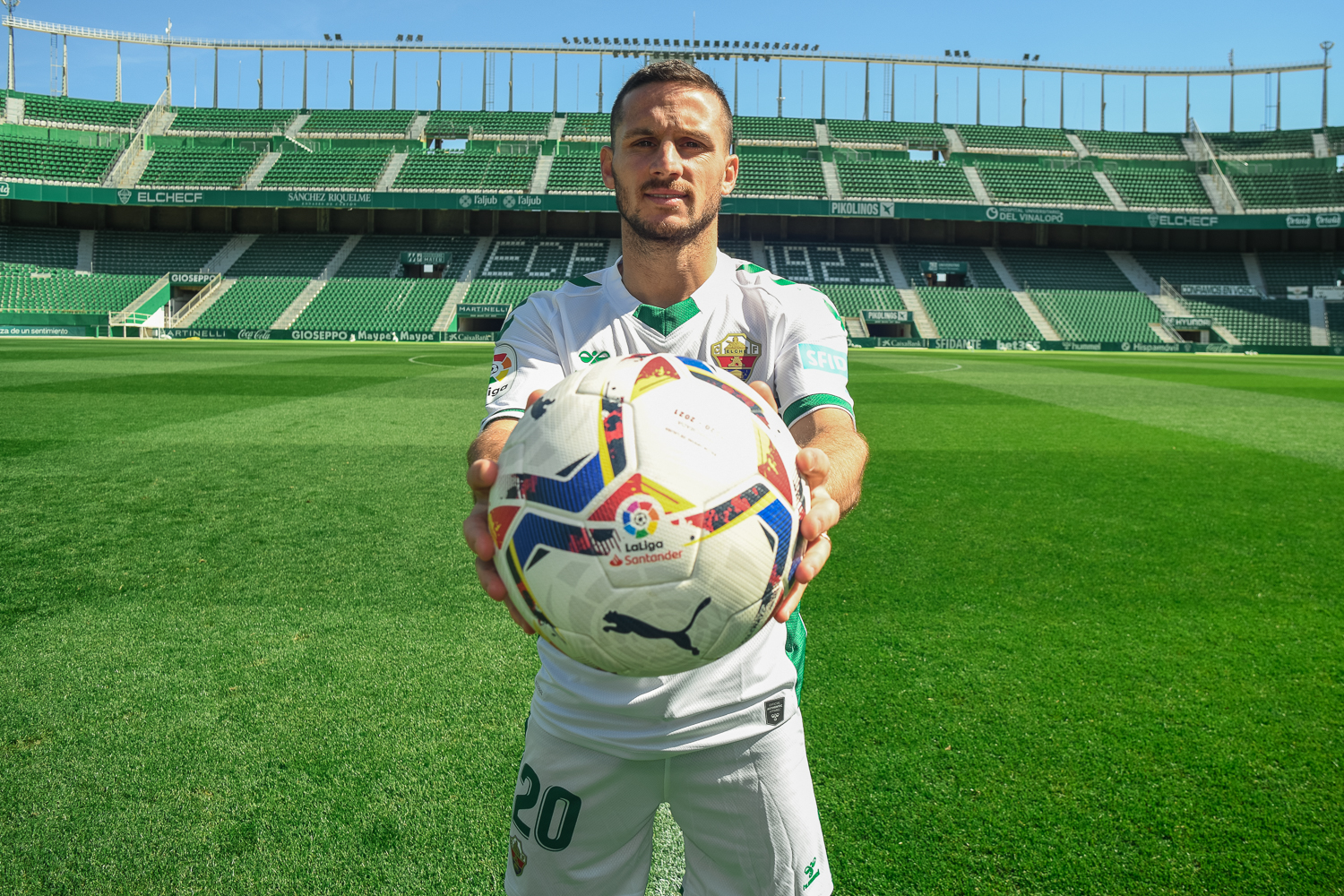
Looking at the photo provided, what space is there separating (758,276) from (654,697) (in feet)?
3.32

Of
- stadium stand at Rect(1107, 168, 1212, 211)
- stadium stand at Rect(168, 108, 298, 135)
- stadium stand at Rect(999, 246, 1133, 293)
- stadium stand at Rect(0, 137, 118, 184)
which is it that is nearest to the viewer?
stadium stand at Rect(0, 137, 118, 184)

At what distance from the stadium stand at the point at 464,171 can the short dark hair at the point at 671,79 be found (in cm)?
3951

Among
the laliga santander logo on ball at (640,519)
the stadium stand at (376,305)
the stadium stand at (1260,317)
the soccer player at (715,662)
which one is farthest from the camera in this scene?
the stadium stand at (1260,317)

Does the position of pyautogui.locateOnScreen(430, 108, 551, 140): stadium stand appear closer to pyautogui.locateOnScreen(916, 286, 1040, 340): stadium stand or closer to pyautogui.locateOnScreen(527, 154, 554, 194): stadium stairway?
pyautogui.locateOnScreen(527, 154, 554, 194): stadium stairway

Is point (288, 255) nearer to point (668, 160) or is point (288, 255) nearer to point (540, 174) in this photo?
point (540, 174)

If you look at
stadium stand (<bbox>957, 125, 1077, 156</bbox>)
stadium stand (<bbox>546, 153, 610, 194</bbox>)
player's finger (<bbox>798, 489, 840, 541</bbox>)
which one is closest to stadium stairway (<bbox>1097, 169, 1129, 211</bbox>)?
stadium stand (<bbox>957, 125, 1077, 156</bbox>)

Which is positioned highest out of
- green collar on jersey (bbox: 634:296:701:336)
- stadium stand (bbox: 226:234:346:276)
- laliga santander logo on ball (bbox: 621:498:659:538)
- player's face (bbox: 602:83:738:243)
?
stadium stand (bbox: 226:234:346:276)

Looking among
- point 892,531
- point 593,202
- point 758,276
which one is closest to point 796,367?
point 758,276

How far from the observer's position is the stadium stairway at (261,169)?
3881 centimetres

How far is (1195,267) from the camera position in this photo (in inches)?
1576

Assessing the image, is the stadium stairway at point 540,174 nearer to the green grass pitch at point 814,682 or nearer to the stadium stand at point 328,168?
the stadium stand at point 328,168

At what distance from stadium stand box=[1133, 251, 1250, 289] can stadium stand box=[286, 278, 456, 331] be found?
33.2 metres

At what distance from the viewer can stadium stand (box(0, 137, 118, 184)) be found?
120 feet

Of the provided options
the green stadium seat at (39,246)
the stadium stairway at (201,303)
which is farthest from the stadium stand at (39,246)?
the stadium stairway at (201,303)
